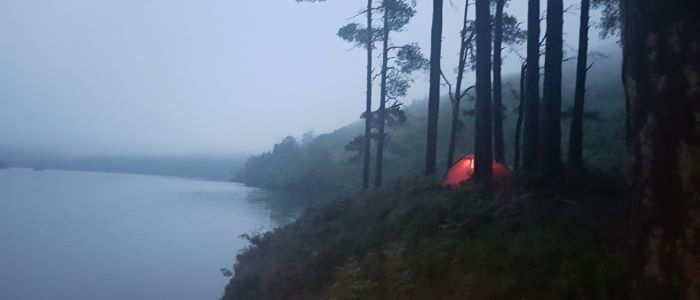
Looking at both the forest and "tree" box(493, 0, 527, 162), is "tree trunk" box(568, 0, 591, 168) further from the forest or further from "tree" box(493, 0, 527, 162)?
"tree" box(493, 0, 527, 162)

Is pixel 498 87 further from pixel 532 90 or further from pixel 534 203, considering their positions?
pixel 534 203

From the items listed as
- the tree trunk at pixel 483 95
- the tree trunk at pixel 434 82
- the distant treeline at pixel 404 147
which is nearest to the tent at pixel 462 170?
the tree trunk at pixel 483 95

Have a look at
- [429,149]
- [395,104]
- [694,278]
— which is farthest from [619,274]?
[395,104]

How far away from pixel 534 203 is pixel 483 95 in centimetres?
409

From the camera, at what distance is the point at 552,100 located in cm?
1350

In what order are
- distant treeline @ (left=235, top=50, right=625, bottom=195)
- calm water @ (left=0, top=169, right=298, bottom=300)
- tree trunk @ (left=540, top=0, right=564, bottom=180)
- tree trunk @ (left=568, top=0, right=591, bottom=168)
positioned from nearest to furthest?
tree trunk @ (left=540, top=0, right=564, bottom=180)
calm water @ (left=0, top=169, right=298, bottom=300)
tree trunk @ (left=568, top=0, right=591, bottom=168)
distant treeline @ (left=235, top=50, right=625, bottom=195)

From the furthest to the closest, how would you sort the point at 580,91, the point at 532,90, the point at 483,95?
the point at 580,91
the point at 532,90
the point at 483,95

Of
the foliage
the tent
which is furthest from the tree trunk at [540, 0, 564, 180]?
the tent

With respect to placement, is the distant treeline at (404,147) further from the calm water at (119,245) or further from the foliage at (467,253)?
the foliage at (467,253)

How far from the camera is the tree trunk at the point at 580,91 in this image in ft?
54.6

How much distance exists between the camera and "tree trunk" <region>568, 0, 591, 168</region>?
54.6ft

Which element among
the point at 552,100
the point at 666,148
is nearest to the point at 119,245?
the point at 552,100

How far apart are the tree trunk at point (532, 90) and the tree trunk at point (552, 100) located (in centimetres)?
89

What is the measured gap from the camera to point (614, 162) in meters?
19.7
